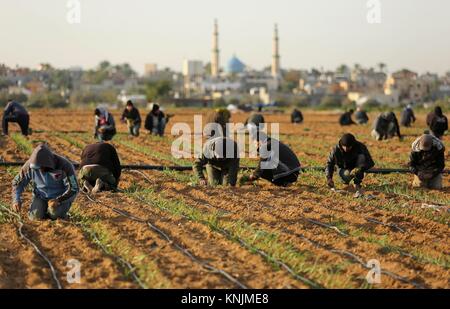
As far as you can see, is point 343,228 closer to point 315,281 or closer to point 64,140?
point 315,281

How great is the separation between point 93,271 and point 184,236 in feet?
4.88

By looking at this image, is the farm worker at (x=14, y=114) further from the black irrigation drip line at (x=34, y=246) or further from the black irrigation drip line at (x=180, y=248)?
the black irrigation drip line at (x=34, y=246)

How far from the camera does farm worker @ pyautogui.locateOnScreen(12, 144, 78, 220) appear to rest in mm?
8547

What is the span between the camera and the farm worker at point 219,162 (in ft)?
36.9

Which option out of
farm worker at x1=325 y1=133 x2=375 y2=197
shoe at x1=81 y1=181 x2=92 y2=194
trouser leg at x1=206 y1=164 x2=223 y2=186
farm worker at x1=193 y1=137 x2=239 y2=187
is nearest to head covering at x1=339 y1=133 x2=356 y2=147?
farm worker at x1=325 y1=133 x2=375 y2=197

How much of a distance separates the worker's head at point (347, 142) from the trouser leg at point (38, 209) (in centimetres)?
401

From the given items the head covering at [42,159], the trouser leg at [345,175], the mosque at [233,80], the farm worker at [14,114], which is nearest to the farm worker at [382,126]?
the farm worker at [14,114]

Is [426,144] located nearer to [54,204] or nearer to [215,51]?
[54,204]

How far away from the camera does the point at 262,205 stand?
993cm

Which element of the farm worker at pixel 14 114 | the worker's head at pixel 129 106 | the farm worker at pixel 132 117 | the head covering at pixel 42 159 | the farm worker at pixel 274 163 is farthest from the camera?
the farm worker at pixel 132 117

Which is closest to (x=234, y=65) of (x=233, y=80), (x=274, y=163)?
(x=233, y=80)

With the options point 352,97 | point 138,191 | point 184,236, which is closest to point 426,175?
point 138,191

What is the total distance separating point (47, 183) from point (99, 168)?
2.01 metres

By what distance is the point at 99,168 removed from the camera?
10805mm
